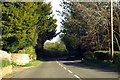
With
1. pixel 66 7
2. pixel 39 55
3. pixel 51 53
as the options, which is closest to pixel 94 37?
pixel 66 7

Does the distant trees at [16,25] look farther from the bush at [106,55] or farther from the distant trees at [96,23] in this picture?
the bush at [106,55]

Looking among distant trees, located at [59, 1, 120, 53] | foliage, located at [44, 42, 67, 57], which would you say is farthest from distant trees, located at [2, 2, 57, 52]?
foliage, located at [44, 42, 67, 57]

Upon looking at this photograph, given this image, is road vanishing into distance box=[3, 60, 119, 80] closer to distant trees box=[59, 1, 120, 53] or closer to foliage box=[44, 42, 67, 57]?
distant trees box=[59, 1, 120, 53]

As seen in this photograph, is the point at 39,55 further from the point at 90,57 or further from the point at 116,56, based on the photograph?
the point at 116,56

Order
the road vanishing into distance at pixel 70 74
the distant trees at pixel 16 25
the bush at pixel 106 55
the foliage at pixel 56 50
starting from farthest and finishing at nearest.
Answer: the foliage at pixel 56 50 → the distant trees at pixel 16 25 → the bush at pixel 106 55 → the road vanishing into distance at pixel 70 74

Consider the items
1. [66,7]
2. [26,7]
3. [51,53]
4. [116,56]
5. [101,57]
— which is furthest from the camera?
[51,53]

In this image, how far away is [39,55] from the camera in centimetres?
9462

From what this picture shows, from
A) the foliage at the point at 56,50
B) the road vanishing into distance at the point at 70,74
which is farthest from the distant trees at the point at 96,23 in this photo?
the foliage at the point at 56,50

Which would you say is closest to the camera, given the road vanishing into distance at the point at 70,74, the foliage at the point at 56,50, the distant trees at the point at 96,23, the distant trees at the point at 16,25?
the road vanishing into distance at the point at 70,74

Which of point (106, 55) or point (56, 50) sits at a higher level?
point (56, 50)

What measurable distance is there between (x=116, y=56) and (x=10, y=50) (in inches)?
711

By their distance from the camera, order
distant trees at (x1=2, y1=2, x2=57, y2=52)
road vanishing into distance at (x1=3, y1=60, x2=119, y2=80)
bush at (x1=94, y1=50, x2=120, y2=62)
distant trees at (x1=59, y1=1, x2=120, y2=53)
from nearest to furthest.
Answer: road vanishing into distance at (x1=3, y1=60, x2=119, y2=80)
bush at (x1=94, y1=50, x2=120, y2=62)
distant trees at (x1=59, y1=1, x2=120, y2=53)
distant trees at (x1=2, y1=2, x2=57, y2=52)

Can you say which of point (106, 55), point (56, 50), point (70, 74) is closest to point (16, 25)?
point (106, 55)

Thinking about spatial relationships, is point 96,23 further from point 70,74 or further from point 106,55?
point 70,74
